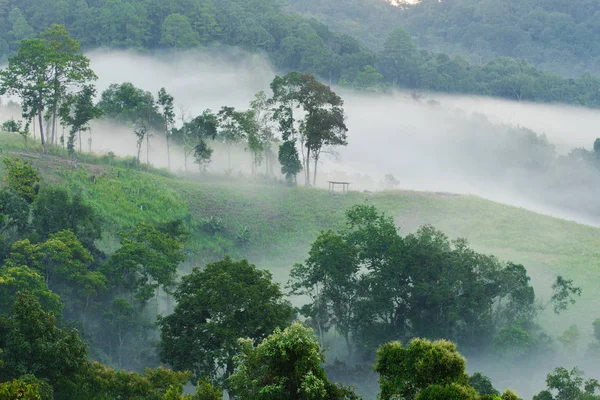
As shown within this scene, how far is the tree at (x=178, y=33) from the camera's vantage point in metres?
139

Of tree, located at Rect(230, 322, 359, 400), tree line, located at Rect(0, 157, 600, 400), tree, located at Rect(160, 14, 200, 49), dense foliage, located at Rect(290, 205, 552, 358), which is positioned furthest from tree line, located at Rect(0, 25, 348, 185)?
tree, located at Rect(160, 14, 200, 49)

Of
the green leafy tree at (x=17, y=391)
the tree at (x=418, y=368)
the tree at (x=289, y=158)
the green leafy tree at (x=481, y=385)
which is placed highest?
the tree at (x=289, y=158)

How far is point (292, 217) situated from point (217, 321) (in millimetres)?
27140

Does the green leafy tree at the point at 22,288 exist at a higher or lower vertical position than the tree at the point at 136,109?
lower

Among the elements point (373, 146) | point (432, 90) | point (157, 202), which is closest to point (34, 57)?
point (157, 202)

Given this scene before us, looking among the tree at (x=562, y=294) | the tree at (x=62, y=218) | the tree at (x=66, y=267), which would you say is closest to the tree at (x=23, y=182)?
the tree at (x=62, y=218)

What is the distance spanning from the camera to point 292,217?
62.5 m

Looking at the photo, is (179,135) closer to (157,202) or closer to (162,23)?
(157,202)

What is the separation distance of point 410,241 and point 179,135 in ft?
114

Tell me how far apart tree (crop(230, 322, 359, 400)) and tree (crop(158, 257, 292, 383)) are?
11213mm

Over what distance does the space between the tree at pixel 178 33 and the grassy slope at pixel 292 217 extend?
7635cm

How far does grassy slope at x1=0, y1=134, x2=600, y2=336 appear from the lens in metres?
54.8

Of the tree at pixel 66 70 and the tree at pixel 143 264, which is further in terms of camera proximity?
the tree at pixel 66 70

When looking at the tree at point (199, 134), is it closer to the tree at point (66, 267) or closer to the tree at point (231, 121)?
the tree at point (231, 121)
